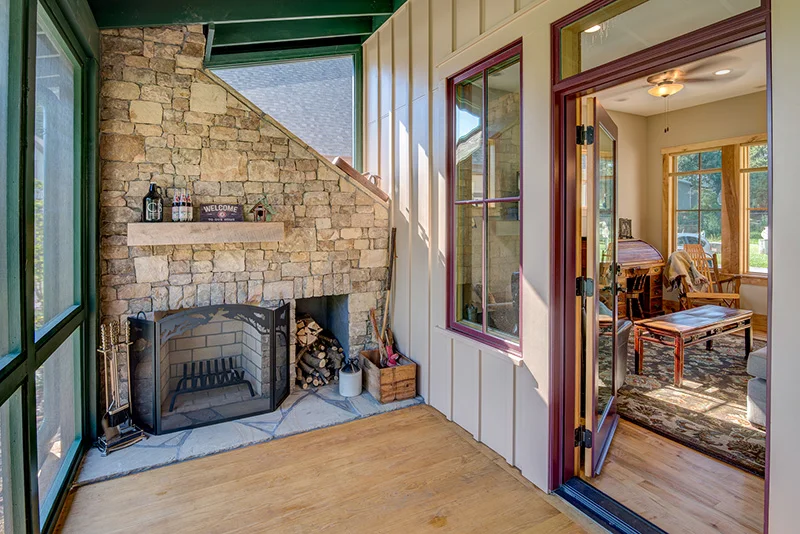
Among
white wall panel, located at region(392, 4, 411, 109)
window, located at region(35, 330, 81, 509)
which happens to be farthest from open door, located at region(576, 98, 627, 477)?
window, located at region(35, 330, 81, 509)

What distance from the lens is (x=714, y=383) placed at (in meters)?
3.95

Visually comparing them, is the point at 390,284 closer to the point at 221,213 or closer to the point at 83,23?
the point at 221,213

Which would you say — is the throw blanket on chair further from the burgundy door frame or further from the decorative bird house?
the decorative bird house

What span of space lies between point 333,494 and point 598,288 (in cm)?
189

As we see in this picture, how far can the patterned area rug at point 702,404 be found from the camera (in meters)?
2.89

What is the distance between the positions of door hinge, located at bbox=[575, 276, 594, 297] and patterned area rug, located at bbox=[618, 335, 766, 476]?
4.63 ft

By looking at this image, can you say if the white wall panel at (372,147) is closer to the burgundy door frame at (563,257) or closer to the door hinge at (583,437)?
the burgundy door frame at (563,257)

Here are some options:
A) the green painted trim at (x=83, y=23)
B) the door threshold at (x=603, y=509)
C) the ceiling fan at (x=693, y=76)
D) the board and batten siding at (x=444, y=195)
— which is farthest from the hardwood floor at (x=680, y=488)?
the green painted trim at (x=83, y=23)

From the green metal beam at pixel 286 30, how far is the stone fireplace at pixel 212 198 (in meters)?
→ 0.99

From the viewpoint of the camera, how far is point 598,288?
2.59 m

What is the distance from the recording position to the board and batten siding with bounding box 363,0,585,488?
2.47m

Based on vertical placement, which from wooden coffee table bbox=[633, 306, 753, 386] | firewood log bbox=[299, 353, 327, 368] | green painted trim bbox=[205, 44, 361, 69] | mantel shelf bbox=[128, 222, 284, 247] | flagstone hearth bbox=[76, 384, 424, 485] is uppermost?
green painted trim bbox=[205, 44, 361, 69]

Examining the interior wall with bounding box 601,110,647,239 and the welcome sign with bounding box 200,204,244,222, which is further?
the interior wall with bounding box 601,110,647,239

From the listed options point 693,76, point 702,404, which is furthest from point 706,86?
point 702,404
